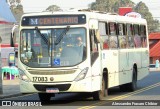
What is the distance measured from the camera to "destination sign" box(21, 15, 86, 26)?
719 inches

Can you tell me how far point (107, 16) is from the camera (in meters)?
21.3

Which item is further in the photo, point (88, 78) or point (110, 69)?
point (110, 69)

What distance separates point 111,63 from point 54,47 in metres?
3.68

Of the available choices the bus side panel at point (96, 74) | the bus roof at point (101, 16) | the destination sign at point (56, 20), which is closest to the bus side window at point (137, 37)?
the bus roof at point (101, 16)

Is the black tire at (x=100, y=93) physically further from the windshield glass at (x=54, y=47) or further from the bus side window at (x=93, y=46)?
the windshield glass at (x=54, y=47)

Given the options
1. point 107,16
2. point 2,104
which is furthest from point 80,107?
point 107,16

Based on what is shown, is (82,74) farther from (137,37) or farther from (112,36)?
(137,37)

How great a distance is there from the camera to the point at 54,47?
18.1 metres

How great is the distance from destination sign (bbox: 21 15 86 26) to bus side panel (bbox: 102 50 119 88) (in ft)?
7.07

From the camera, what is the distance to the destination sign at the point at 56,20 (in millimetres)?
18266

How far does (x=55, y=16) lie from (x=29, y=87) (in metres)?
2.39

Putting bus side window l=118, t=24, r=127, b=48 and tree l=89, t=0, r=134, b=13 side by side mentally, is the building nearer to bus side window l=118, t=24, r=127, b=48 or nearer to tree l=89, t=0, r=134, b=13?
tree l=89, t=0, r=134, b=13

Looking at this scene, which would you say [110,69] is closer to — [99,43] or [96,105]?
[99,43]

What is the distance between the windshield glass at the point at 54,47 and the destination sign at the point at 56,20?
213 millimetres
